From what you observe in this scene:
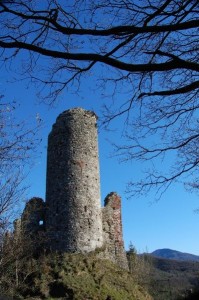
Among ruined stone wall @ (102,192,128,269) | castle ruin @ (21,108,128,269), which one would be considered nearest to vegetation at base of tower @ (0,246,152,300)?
castle ruin @ (21,108,128,269)

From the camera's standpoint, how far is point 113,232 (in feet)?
75.2

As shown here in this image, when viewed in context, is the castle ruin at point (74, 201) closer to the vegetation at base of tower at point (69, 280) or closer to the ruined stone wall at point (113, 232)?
the ruined stone wall at point (113, 232)

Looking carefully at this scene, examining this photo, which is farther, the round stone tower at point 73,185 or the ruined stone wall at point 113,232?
the ruined stone wall at point 113,232

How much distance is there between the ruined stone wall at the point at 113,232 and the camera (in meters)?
22.4

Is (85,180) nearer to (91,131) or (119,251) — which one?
(91,131)

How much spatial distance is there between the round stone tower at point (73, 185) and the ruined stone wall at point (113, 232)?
3.01 feet

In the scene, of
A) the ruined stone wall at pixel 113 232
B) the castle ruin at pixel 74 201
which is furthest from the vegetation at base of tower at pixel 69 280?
the ruined stone wall at pixel 113 232

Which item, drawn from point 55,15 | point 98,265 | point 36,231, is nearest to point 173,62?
point 55,15

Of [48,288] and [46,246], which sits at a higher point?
[46,246]

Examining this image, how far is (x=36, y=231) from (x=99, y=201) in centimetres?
318

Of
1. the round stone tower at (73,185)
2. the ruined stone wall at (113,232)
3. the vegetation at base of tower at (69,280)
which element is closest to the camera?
the vegetation at base of tower at (69,280)

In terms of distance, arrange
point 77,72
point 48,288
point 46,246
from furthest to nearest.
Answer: point 46,246, point 48,288, point 77,72

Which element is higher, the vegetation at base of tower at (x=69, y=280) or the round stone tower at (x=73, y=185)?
the round stone tower at (x=73, y=185)

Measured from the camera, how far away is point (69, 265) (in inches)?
763
